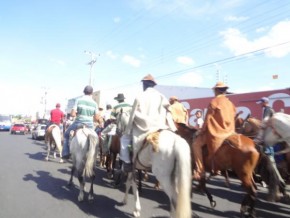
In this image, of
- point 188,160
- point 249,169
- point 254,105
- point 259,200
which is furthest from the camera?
point 254,105

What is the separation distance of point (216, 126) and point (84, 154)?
2916 mm

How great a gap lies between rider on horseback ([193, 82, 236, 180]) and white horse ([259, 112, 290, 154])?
605mm

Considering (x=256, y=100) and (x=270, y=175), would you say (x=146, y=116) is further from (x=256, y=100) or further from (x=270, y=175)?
(x=256, y=100)

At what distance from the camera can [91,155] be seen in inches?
262

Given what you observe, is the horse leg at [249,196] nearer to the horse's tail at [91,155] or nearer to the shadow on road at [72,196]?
the shadow on road at [72,196]

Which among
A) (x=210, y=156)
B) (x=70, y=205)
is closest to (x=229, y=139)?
(x=210, y=156)

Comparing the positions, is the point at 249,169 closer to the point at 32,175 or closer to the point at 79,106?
the point at 79,106

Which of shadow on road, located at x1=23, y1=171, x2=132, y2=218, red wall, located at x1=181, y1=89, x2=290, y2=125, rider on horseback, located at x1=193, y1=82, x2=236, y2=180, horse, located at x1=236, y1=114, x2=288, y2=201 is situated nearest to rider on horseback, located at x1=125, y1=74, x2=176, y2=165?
rider on horseback, located at x1=193, y1=82, x2=236, y2=180

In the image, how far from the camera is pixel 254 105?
13039 millimetres

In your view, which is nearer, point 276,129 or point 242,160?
point 242,160

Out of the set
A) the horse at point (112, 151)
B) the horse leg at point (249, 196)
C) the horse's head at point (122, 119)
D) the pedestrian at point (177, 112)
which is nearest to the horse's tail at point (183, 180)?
the horse leg at point (249, 196)

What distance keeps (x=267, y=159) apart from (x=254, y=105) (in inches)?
292

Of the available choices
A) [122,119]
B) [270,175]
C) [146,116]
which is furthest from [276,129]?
[122,119]

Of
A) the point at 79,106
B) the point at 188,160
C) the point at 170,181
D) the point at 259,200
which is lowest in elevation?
the point at 259,200
